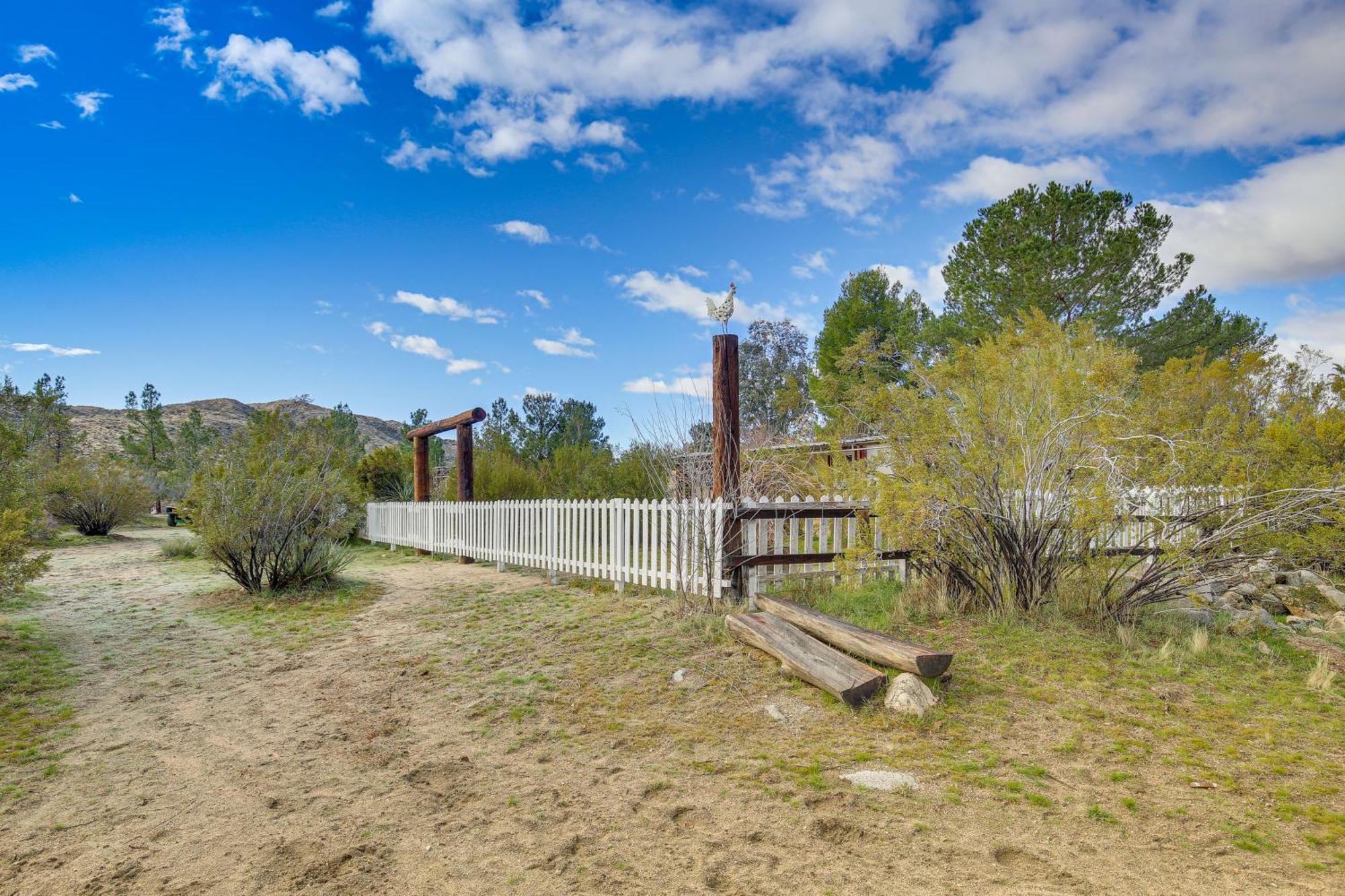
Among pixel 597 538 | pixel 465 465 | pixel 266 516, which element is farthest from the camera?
Result: pixel 465 465

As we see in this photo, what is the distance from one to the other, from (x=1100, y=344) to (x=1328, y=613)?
3511mm

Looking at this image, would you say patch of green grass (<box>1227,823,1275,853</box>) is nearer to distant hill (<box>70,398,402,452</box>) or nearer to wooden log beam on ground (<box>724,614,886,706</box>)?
wooden log beam on ground (<box>724,614,886,706</box>)

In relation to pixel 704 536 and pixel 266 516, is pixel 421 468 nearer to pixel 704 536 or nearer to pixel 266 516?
pixel 266 516

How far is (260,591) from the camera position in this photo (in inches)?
358

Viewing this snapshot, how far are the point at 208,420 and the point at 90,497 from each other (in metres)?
65.0

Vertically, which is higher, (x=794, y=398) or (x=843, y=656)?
(x=794, y=398)

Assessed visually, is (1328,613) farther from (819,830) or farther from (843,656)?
(819,830)

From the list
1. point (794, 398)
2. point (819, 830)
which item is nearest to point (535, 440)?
point (794, 398)

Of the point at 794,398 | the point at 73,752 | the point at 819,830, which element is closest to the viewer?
the point at 819,830

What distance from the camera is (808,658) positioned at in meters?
5.07

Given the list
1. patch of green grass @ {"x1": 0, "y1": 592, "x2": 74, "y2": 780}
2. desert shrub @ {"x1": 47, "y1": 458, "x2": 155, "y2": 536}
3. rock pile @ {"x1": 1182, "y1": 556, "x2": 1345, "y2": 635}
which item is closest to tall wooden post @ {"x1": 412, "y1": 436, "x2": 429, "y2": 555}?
patch of green grass @ {"x1": 0, "y1": 592, "x2": 74, "y2": 780}

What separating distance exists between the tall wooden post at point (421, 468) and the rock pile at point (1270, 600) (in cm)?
1373

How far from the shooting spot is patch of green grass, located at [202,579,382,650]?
716 cm

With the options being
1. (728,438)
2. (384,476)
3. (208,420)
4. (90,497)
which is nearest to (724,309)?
(728,438)
